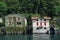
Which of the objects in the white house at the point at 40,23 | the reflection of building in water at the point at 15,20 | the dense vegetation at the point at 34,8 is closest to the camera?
the white house at the point at 40,23

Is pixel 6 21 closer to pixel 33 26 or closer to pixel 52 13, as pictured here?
pixel 33 26

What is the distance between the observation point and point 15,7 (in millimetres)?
80938

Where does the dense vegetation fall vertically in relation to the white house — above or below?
above

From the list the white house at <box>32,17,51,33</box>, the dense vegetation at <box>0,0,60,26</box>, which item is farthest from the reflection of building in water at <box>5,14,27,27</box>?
the white house at <box>32,17,51,33</box>

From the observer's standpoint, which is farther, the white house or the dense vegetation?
the dense vegetation

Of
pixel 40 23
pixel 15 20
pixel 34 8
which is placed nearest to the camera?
pixel 40 23

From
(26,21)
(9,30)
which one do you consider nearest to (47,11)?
(26,21)

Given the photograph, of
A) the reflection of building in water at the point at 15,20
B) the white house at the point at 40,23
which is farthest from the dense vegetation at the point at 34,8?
the white house at the point at 40,23

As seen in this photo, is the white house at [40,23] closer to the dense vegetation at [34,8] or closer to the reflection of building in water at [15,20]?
the reflection of building in water at [15,20]

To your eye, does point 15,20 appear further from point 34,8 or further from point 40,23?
point 34,8

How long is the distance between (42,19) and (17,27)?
22.0 ft

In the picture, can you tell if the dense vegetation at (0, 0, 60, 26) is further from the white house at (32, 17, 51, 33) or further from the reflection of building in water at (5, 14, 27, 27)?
the white house at (32, 17, 51, 33)

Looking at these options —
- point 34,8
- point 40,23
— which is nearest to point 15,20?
point 40,23

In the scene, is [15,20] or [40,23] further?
[15,20]
